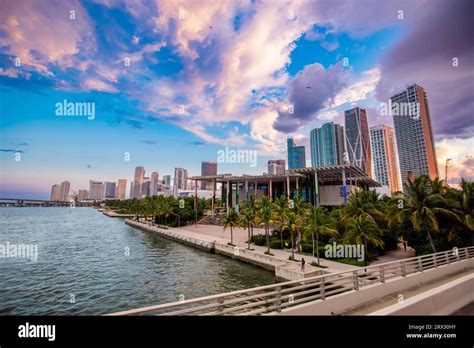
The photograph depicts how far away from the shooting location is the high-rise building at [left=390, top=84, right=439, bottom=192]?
68.4 meters

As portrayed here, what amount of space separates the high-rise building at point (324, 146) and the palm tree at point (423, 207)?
16044 centimetres

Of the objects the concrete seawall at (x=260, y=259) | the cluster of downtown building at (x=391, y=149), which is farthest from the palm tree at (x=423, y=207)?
the cluster of downtown building at (x=391, y=149)

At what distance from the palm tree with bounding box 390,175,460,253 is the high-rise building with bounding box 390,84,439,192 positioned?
1852 inches

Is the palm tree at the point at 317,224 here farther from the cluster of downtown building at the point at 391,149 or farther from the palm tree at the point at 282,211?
the cluster of downtown building at the point at 391,149

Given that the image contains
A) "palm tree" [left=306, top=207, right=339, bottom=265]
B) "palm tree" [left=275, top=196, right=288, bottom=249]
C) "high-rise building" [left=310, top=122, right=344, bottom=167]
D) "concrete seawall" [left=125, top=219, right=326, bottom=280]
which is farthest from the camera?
"high-rise building" [left=310, top=122, right=344, bottom=167]

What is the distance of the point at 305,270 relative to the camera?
20625 mm

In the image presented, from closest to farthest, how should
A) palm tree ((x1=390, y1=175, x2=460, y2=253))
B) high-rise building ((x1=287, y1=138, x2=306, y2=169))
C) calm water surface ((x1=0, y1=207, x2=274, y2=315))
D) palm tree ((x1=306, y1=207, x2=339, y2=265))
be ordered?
1. calm water surface ((x1=0, y1=207, x2=274, y2=315))
2. palm tree ((x1=390, y1=175, x2=460, y2=253))
3. palm tree ((x1=306, y1=207, x2=339, y2=265))
4. high-rise building ((x1=287, y1=138, x2=306, y2=169))

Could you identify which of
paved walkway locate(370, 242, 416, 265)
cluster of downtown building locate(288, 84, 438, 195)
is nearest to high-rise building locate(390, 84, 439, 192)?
cluster of downtown building locate(288, 84, 438, 195)

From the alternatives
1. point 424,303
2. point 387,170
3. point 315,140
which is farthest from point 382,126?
point 424,303

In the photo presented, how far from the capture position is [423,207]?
19.9m

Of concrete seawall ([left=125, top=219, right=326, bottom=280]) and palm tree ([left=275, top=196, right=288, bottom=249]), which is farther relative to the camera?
palm tree ([left=275, top=196, right=288, bottom=249])

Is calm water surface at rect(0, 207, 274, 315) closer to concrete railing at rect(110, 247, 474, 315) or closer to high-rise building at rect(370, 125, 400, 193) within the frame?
concrete railing at rect(110, 247, 474, 315)
